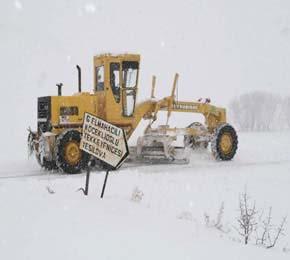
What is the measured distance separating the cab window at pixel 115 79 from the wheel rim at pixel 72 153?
198cm

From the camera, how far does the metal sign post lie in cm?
847

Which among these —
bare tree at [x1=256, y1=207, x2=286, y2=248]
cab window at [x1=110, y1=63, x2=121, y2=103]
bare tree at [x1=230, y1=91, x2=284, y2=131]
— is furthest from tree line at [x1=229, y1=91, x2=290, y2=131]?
bare tree at [x1=256, y1=207, x2=286, y2=248]

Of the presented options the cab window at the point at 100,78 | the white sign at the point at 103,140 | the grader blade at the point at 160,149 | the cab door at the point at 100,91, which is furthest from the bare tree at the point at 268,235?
the cab window at the point at 100,78

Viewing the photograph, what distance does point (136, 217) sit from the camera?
297 inches

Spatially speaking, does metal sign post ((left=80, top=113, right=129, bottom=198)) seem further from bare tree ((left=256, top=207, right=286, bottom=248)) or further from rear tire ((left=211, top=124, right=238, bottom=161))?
rear tire ((left=211, top=124, right=238, bottom=161))

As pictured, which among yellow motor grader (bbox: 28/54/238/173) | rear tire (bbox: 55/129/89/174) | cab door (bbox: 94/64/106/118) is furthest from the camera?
cab door (bbox: 94/64/106/118)

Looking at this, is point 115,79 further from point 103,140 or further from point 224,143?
point 103,140

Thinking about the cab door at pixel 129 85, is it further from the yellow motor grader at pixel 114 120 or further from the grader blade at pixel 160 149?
the grader blade at pixel 160 149

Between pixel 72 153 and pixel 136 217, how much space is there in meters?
6.66

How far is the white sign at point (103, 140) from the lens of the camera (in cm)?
847

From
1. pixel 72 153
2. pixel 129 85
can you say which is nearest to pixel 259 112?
pixel 129 85

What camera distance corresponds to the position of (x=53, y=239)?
238 inches

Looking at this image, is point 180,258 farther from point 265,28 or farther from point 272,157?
point 265,28

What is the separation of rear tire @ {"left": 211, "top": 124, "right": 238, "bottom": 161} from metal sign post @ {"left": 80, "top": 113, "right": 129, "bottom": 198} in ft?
27.0
